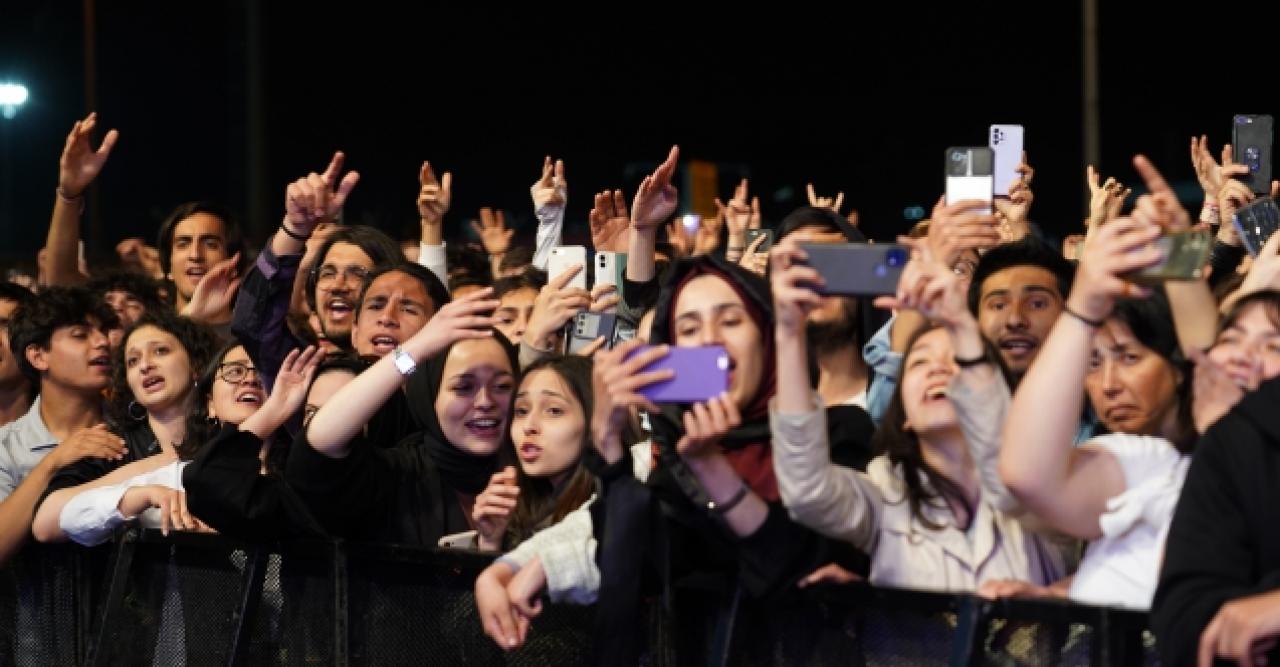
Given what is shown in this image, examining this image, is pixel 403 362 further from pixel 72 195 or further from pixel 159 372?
pixel 72 195

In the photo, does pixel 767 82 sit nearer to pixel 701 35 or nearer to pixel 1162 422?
pixel 701 35

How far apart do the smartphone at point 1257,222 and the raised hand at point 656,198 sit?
1.93 meters

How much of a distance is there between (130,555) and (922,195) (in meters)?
18.8

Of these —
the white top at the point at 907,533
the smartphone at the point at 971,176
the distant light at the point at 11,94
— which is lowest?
the white top at the point at 907,533

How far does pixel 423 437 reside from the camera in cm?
634

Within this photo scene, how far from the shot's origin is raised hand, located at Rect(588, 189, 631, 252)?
805 centimetres

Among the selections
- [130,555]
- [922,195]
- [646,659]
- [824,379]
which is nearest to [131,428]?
[130,555]

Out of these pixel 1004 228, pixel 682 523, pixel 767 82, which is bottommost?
pixel 682 523

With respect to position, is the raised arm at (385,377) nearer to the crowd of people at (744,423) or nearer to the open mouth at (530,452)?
the crowd of people at (744,423)

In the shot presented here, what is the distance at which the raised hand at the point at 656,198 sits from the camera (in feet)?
23.2

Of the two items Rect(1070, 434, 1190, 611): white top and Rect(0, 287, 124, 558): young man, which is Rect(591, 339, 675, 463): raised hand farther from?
Rect(0, 287, 124, 558): young man

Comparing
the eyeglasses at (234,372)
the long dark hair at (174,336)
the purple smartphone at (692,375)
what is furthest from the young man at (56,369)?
the purple smartphone at (692,375)

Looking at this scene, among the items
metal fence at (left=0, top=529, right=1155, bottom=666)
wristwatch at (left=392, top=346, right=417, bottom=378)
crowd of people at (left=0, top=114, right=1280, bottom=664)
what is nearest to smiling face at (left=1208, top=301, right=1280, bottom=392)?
crowd of people at (left=0, top=114, right=1280, bottom=664)

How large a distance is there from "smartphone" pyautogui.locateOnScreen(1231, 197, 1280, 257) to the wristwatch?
221cm
